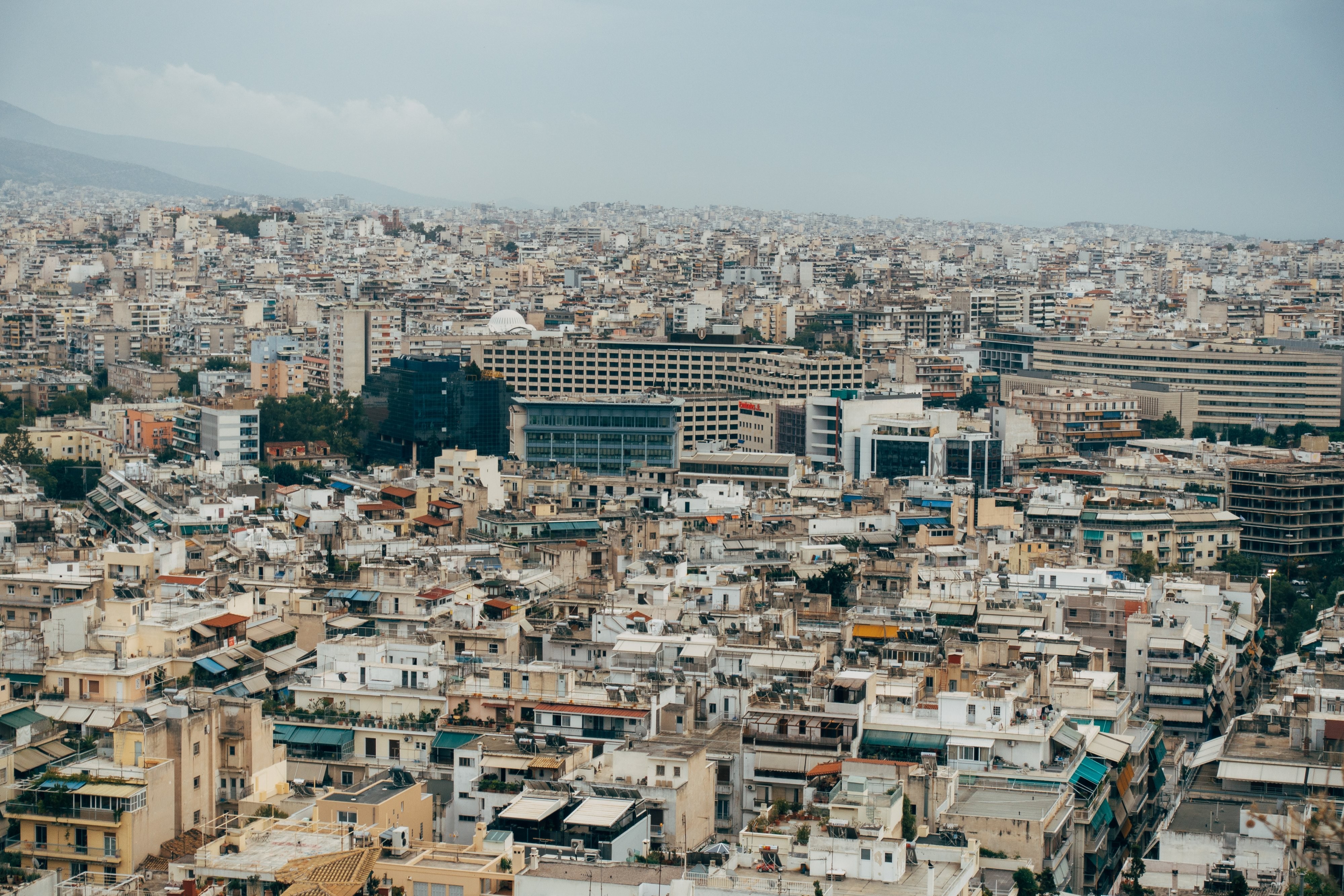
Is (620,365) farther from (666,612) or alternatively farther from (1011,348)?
(666,612)

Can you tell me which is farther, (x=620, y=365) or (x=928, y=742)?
(x=620, y=365)

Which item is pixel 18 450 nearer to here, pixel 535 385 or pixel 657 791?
pixel 535 385

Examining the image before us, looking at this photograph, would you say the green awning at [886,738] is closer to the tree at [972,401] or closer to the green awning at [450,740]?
the green awning at [450,740]

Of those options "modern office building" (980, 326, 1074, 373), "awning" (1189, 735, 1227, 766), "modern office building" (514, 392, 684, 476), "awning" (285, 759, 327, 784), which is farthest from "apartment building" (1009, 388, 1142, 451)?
"awning" (285, 759, 327, 784)

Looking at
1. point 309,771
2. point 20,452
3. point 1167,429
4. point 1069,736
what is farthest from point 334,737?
point 1167,429

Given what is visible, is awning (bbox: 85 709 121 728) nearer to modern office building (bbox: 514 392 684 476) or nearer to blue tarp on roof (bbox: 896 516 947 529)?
blue tarp on roof (bbox: 896 516 947 529)

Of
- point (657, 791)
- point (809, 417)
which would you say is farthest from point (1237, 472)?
point (657, 791)
